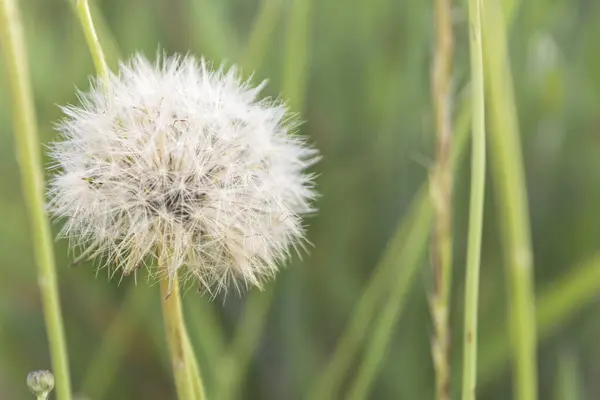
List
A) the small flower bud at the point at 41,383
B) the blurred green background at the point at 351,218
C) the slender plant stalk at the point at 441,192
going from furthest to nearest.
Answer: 1. the blurred green background at the point at 351,218
2. the slender plant stalk at the point at 441,192
3. the small flower bud at the point at 41,383

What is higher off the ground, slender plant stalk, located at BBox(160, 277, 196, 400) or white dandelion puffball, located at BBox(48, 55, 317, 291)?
white dandelion puffball, located at BBox(48, 55, 317, 291)

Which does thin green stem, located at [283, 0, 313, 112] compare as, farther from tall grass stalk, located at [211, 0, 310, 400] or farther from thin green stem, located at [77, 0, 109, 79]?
thin green stem, located at [77, 0, 109, 79]

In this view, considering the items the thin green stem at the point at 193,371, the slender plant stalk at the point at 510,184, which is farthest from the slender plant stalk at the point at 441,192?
the thin green stem at the point at 193,371

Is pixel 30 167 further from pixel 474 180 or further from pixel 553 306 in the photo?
pixel 553 306

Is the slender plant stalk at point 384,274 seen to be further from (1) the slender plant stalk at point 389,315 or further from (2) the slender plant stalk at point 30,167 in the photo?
(2) the slender plant stalk at point 30,167

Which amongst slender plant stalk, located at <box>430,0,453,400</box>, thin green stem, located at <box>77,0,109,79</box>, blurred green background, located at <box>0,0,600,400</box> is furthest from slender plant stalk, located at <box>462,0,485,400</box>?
blurred green background, located at <box>0,0,600,400</box>

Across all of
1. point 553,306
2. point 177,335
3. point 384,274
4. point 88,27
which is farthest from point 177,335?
point 553,306
